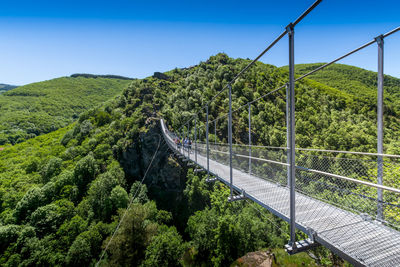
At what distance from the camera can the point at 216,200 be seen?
77.7 ft

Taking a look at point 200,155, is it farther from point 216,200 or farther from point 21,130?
point 21,130

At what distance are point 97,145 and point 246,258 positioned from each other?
29.8 meters

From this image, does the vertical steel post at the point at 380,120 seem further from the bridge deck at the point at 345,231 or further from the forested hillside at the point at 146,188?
the forested hillside at the point at 146,188

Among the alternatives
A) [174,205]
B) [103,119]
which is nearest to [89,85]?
[103,119]

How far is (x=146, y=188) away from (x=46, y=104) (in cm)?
5682

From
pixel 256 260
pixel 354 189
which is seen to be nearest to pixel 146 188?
pixel 256 260

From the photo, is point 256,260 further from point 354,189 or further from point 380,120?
point 380,120

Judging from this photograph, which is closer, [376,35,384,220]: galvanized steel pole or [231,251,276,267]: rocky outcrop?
[376,35,384,220]: galvanized steel pole

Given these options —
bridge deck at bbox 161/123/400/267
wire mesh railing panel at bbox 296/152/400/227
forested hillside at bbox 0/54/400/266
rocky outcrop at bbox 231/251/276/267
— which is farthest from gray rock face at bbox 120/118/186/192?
bridge deck at bbox 161/123/400/267

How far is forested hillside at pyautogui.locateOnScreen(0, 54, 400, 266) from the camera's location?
17906 mm

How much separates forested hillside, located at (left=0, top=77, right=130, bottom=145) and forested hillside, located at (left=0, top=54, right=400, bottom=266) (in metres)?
11.7

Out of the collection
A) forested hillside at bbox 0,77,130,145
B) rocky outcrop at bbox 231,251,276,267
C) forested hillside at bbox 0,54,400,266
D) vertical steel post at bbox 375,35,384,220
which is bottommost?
rocky outcrop at bbox 231,251,276,267

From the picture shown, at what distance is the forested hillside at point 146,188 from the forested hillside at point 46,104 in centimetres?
1170

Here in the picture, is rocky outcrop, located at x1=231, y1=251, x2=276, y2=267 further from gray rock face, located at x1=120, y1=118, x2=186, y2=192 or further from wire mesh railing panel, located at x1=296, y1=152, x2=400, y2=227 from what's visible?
wire mesh railing panel, located at x1=296, y1=152, x2=400, y2=227
